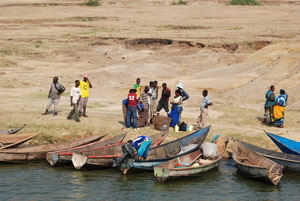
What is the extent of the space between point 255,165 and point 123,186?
4858 mm

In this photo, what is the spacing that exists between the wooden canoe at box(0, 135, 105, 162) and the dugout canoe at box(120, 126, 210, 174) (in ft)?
9.71

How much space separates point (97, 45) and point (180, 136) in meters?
40.4

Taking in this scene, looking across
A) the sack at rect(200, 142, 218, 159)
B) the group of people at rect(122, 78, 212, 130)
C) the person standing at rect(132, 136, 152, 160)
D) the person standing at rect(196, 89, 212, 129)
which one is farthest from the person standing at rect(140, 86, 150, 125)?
the person standing at rect(132, 136, 152, 160)

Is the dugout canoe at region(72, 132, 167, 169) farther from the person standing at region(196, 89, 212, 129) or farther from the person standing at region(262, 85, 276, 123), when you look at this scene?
the person standing at region(262, 85, 276, 123)

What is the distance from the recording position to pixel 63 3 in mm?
105750

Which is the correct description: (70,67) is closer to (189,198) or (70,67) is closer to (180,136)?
(180,136)

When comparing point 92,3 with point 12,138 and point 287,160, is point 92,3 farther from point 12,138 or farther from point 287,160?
point 287,160

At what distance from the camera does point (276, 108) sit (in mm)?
22688

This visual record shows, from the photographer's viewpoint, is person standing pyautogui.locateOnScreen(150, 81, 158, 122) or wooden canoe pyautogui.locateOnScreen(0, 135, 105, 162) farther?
person standing pyautogui.locateOnScreen(150, 81, 158, 122)

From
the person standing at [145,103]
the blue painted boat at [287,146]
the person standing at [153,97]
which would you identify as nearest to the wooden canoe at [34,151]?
the person standing at [145,103]

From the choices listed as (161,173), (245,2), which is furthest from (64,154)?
(245,2)

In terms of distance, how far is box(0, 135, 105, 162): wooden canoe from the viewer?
17.5m

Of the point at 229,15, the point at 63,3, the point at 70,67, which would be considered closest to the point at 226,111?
the point at 70,67

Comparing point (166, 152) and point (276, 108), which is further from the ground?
point (276, 108)
